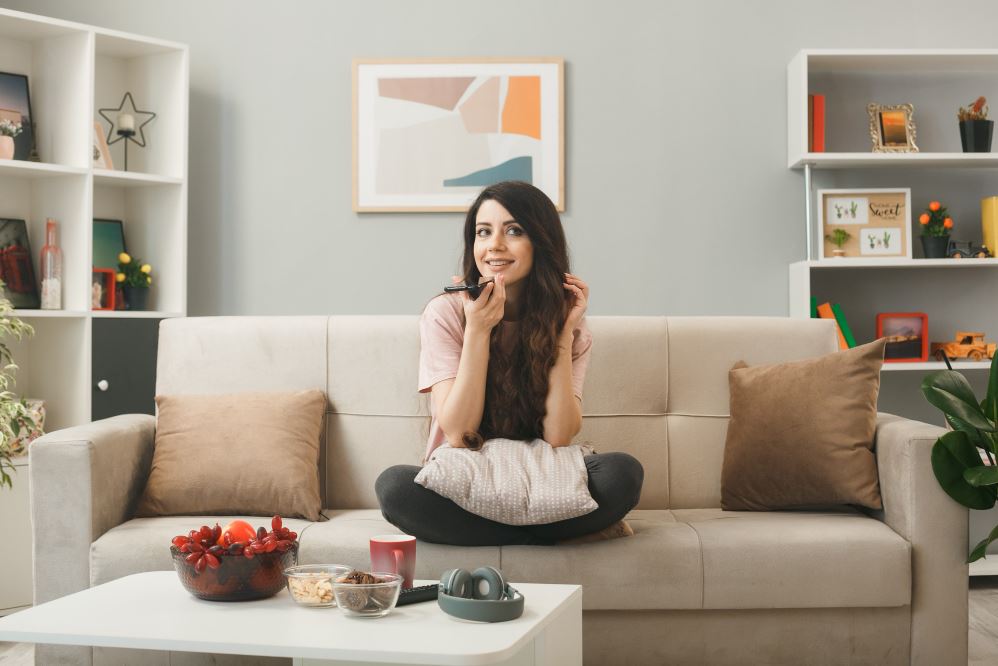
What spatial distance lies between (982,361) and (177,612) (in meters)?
2.89

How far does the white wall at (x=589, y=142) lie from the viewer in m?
3.73

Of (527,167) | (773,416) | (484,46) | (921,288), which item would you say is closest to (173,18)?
(484,46)

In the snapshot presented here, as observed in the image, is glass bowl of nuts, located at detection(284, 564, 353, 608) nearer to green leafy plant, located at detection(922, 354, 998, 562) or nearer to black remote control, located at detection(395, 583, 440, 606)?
black remote control, located at detection(395, 583, 440, 606)

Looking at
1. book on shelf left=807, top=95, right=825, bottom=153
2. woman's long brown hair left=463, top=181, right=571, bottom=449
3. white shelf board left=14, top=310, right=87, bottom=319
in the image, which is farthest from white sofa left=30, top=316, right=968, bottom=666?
book on shelf left=807, top=95, right=825, bottom=153

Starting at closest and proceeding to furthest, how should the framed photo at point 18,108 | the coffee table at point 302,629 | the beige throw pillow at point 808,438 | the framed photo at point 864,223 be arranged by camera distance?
the coffee table at point 302,629
the beige throw pillow at point 808,438
the framed photo at point 18,108
the framed photo at point 864,223

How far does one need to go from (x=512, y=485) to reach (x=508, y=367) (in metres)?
0.37

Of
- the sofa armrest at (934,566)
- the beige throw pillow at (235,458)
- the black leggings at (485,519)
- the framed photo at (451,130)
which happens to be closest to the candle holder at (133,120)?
the framed photo at (451,130)

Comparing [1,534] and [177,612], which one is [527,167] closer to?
[1,534]

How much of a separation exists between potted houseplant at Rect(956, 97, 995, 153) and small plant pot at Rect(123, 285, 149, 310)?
9.71 feet

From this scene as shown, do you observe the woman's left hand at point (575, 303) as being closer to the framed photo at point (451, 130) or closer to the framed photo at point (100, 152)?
the framed photo at point (451, 130)

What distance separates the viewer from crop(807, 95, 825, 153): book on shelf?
356 cm

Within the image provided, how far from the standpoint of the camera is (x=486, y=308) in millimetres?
2293

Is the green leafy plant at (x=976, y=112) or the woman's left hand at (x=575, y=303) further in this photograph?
the green leafy plant at (x=976, y=112)

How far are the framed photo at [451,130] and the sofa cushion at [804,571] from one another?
6.06ft
